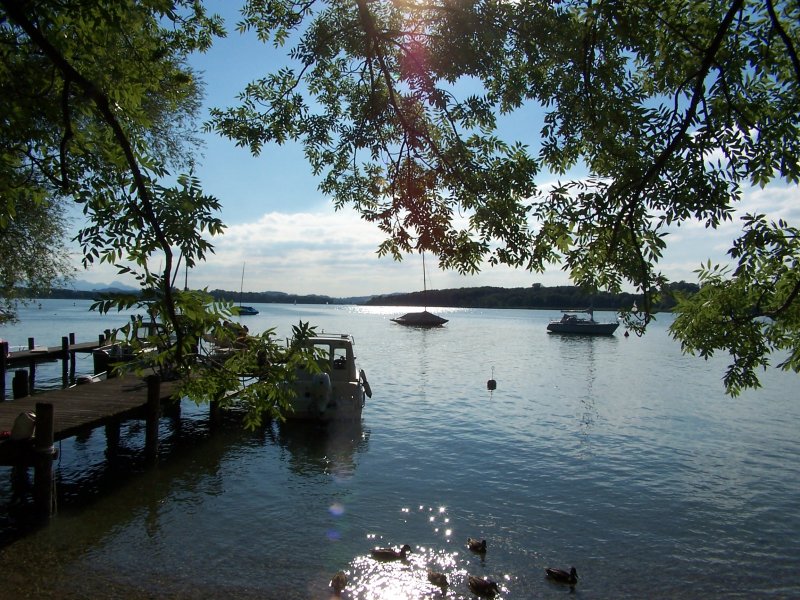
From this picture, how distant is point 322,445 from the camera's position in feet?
63.9

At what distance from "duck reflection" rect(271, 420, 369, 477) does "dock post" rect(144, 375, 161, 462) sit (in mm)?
3893

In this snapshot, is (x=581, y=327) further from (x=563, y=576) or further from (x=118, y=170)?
(x=118, y=170)

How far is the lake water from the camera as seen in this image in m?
10.1

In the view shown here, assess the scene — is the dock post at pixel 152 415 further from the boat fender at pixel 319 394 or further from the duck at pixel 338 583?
the duck at pixel 338 583

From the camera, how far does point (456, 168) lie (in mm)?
7215

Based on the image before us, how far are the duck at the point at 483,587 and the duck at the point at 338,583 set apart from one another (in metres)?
2.24

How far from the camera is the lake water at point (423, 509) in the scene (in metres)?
10.1

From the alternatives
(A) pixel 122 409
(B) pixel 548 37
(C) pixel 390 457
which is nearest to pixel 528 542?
(C) pixel 390 457

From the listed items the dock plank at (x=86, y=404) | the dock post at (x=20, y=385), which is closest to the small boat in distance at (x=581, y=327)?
the dock plank at (x=86, y=404)

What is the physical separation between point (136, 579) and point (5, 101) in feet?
26.5

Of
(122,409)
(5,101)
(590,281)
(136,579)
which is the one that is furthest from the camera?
(122,409)

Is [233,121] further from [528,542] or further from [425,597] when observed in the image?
[528,542]

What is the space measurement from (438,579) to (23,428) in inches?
356

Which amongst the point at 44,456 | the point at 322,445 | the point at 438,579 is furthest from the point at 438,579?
the point at 322,445
